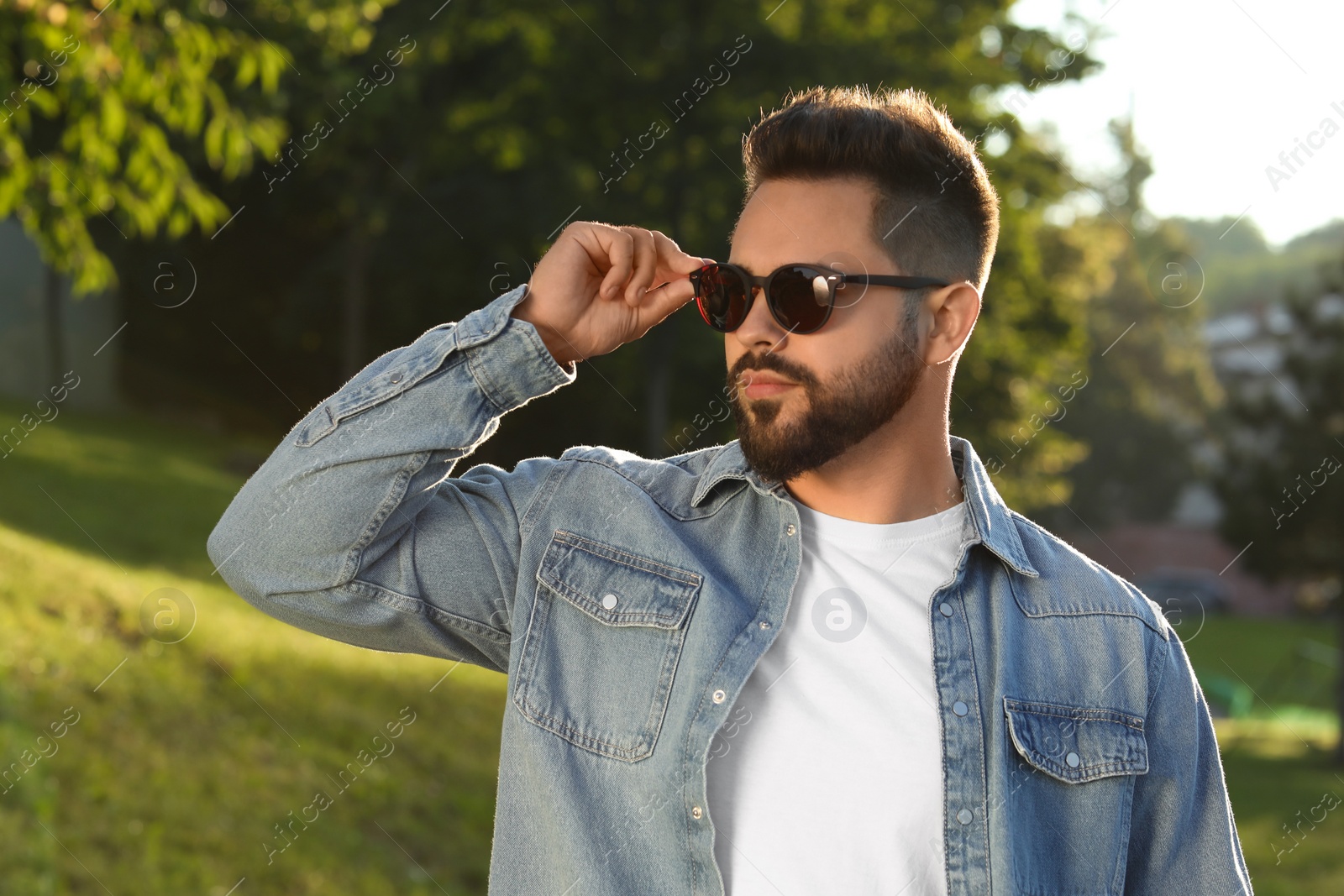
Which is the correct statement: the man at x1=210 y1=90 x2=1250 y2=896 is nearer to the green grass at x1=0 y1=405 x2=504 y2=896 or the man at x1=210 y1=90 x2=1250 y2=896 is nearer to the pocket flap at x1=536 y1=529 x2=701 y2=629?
the pocket flap at x1=536 y1=529 x2=701 y2=629

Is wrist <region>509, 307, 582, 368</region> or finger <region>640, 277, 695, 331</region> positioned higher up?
wrist <region>509, 307, 582, 368</region>


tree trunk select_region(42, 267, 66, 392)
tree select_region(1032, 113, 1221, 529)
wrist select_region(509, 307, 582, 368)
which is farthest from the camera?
tree select_region(1032, 113, 1221, 529)

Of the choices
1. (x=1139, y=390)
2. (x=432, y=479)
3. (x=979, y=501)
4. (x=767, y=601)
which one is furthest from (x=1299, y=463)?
(x=1139, y=390)

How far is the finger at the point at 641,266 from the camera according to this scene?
2396mm

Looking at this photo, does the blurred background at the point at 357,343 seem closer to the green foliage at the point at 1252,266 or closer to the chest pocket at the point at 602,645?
the chest pocket at the point at 602,645

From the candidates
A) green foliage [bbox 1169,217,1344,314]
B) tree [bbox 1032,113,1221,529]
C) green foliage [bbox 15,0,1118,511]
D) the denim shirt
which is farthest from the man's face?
green foliage [bbox 1169,217,1344,314]

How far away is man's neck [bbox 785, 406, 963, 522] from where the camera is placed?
2539mm

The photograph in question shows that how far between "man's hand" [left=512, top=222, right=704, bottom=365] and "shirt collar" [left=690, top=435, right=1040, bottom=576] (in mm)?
332

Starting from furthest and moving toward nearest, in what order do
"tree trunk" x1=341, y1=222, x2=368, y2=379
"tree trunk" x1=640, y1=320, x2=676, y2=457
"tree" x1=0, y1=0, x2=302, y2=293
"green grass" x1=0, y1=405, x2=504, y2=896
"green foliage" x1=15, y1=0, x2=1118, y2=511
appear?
"tree trunk" x1=341, y1=222, x2=368, y2=379 < "tree trunk" x1=640, y1=320, x2=676, y2=457 < "green foliage" x1=15, y1=0, x2=1118, y2=511 < "green grass" x1=0, y1=405, x2=504, y2=896 < "tree" x1=0, y1=0, x2=302, y2=293

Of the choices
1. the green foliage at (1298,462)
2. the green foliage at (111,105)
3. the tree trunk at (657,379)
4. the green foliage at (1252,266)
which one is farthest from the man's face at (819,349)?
the green foliage at (1252,266)

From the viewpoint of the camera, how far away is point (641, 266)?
2.42 metres

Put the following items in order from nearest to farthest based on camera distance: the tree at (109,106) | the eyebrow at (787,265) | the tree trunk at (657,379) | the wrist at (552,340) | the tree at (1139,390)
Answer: the wrist at (552,340) → the eyebrow at (787,265) → the tree at (109,106) → the tree trunk at (657,379) → the tree at (1139,390)

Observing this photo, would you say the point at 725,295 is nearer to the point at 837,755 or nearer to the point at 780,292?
the point at 780,292

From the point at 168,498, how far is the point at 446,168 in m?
A: 7.00
